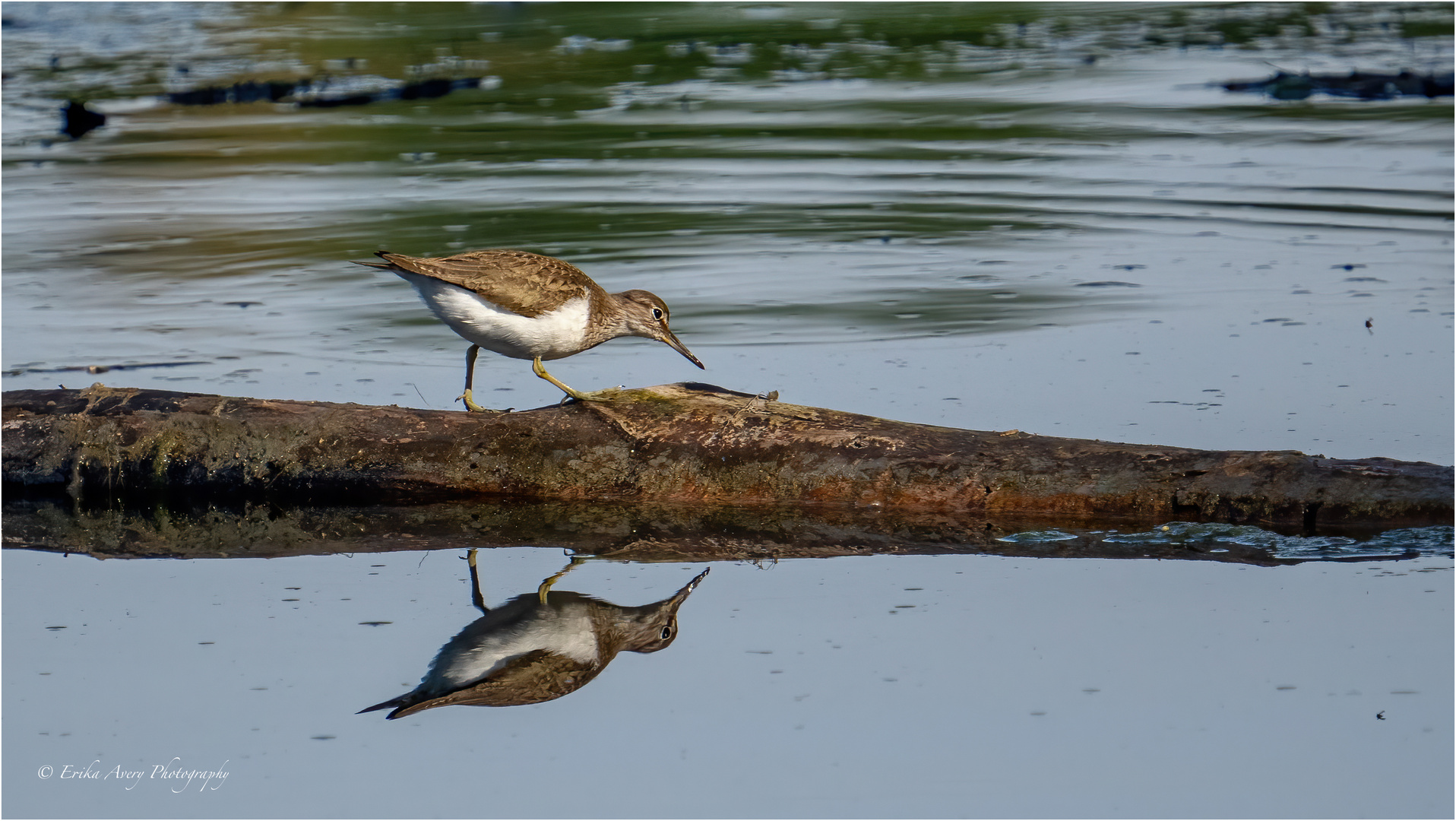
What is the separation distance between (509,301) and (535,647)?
197 centimetres

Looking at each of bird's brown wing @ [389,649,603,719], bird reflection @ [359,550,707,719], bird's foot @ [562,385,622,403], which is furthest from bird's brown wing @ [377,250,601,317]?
bird's brown wing @ [389,649,603,719]

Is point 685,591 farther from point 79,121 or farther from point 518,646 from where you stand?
point 79,121

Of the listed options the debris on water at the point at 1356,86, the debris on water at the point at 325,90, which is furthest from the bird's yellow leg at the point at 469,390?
the debris on water at the point at 325,90

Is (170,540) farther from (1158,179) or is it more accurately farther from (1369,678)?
(1158,179)

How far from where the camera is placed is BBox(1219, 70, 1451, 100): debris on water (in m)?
17.0

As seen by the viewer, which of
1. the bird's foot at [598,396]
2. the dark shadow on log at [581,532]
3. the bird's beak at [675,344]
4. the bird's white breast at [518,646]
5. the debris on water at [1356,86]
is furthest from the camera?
the debris on water at [1356,86]

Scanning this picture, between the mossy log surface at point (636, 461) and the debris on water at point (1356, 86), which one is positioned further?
the debris on water at point (1356, 86)

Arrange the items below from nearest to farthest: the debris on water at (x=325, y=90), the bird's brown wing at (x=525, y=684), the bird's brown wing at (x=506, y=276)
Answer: the bird's brown wing at (x=525, y=684) → the bird's brown wing at (x=506, y=276) → the debris on water at (x=325, y=90)

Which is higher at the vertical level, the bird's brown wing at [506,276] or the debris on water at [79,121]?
the bird's brown wing at [506,276]

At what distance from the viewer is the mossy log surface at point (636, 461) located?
19.5 feet

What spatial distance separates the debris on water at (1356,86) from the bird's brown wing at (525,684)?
13.8 meters

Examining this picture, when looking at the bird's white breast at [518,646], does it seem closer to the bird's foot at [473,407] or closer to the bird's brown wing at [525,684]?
the bird's brown wing at [525,684]

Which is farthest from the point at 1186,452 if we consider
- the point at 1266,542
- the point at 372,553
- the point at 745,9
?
the point at 745,9

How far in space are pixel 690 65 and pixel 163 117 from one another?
6.02m
